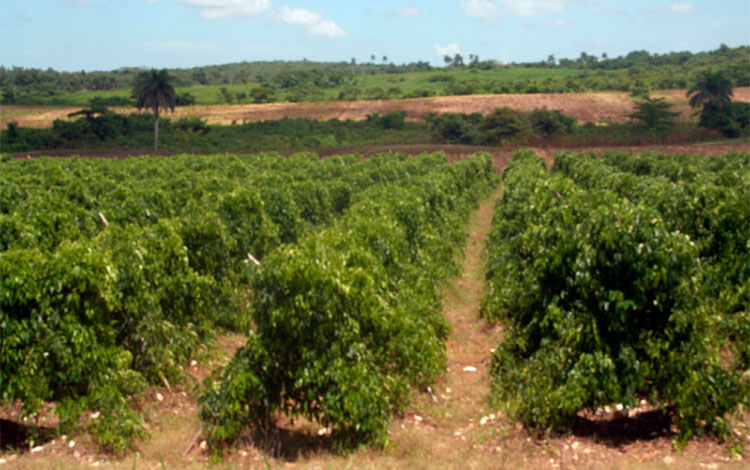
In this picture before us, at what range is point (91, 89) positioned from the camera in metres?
121

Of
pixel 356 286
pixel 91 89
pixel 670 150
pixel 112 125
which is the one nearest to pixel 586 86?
pixel 670 150

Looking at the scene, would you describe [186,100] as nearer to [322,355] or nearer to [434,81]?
[434,81]

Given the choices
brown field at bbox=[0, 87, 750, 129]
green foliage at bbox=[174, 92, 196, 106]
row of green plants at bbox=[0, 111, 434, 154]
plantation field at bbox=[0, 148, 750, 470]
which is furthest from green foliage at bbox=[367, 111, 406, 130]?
plantation field at bbox=[0, 148, 750, 470]

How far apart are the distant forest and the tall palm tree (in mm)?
15046

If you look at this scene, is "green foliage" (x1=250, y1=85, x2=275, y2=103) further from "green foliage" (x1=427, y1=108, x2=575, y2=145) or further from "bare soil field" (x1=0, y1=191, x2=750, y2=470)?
"bare soil field" (x1=0, y1=191, x2=750, y2=470)

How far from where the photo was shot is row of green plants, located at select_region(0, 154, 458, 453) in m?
7.32

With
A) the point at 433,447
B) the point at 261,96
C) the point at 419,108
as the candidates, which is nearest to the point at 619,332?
the point at 433,447

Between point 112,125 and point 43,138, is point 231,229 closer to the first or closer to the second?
point 43,138

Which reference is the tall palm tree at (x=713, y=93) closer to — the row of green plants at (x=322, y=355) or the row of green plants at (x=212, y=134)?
the row of green plants at (x=212, y=134)

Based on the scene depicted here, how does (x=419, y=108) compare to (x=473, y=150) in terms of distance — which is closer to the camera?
(x=473, y=150)

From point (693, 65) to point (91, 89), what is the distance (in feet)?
369

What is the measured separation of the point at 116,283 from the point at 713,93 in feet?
228

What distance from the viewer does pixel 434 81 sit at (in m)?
125

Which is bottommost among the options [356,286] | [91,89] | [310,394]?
[310,394]
